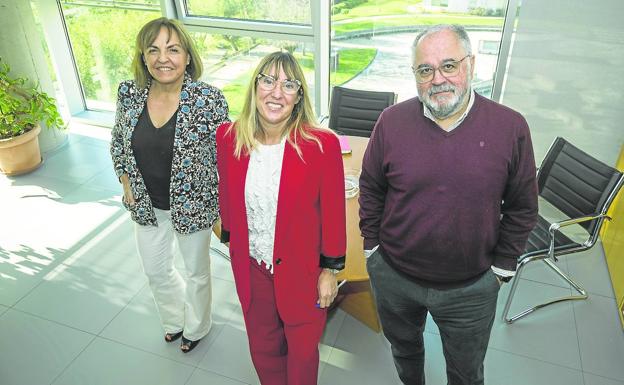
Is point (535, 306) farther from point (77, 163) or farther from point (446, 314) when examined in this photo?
point (77, 163)

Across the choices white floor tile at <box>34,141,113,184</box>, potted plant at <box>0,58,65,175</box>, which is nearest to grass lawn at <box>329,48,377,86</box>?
white floor tile at <box>34,141,113,184</box>

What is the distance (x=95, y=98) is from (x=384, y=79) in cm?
364

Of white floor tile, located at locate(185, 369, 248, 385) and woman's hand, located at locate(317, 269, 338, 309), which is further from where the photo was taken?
white floor tile, located at locate(185, 369, 248, 385)

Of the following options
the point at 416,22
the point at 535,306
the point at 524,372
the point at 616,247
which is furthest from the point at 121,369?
the point at 416,22

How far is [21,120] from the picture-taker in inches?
181

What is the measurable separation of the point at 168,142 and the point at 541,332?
8.01 feet

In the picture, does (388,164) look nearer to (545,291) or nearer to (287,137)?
(287,137)

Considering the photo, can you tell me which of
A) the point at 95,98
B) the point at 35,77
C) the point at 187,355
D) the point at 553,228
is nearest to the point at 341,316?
the point at 187,355

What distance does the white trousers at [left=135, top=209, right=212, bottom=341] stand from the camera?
2545 mm

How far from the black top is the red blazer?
1.19 feet

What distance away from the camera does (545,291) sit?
3.32 meters

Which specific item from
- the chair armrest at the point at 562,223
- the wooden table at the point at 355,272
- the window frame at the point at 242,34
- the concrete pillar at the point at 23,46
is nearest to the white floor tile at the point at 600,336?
the chair armrest at the point at 562,223

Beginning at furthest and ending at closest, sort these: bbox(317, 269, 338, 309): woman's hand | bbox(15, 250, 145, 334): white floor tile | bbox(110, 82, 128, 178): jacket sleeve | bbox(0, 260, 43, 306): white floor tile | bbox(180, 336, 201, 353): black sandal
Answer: bbox(0, 260, 43, 306): white floor tile → bbox(15, 250, 145, 334): white floor tile → bbox(180, 336, 201, 353): black sandal → bbox(110, 82, 128, 178): jacket sleeve → bbox(317, 269, 338, 309): woman's hand

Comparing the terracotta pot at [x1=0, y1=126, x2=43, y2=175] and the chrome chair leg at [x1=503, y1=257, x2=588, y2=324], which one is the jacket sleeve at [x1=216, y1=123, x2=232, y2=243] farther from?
the terracotta pot at [x1=0, y1=126, x2=43, y2=175]
